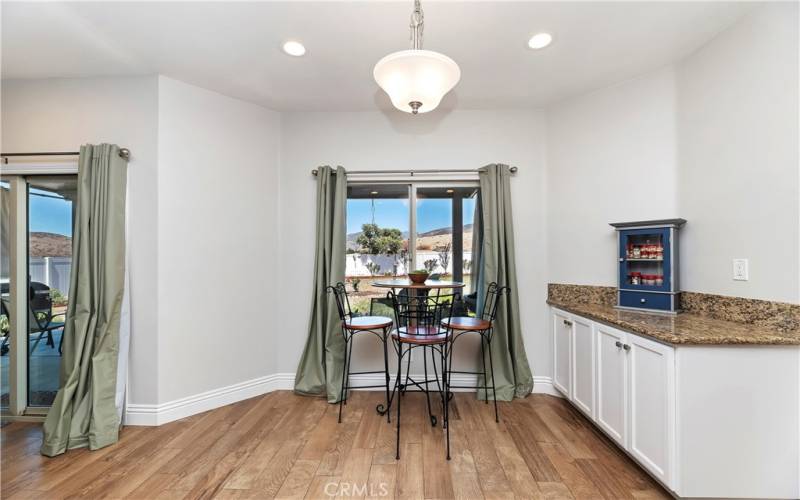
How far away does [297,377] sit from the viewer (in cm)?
307

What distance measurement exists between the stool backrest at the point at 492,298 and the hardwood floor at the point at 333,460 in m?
0.81

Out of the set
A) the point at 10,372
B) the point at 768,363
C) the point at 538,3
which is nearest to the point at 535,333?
the point at 768,363

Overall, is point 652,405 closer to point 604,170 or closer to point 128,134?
point 604,170

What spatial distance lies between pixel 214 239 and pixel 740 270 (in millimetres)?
3793

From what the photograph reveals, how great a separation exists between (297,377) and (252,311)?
29.9 inches

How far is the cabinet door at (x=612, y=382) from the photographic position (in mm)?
2018

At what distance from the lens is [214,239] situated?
9.31 ft

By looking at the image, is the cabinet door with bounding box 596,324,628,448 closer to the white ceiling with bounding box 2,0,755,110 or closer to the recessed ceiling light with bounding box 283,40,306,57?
the white ceiling with bounding box 2,0,755,110

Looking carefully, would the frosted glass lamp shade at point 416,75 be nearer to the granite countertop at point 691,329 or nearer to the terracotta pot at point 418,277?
the terracotta pot at point 418,277

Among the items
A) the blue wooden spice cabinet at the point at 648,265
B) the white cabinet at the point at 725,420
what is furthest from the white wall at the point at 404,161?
the white cabinet at the point at 725,420

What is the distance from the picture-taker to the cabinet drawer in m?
2.26

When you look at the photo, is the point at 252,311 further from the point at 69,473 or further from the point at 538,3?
the point at 538,3

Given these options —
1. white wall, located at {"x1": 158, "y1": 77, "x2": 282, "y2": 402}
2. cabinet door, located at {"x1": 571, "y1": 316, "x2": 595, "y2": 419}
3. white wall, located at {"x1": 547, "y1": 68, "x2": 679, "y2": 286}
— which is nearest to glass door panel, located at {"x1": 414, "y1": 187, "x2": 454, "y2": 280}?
white wall, located at {"x1": 547, "y1": 68, "x2": 679, "y2": 286}

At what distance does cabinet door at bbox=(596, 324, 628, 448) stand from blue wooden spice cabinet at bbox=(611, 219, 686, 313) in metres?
0.44
